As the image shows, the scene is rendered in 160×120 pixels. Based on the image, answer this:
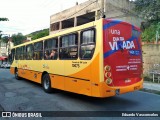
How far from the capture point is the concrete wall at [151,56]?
1655cm

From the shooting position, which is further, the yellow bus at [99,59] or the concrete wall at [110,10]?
the concrete wall at [110,10]

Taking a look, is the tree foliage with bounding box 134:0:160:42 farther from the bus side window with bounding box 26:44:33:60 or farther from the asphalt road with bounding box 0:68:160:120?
the asphalt road with bounding box 0:68:160:120

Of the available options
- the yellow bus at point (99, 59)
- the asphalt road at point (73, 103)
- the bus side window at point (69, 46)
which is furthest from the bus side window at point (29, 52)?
the bus side window at point (69, 46)

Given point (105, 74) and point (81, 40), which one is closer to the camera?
point (105, 74)

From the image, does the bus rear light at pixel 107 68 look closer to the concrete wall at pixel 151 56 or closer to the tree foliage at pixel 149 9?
the concrete wall at pixel 151 56

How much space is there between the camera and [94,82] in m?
7.84

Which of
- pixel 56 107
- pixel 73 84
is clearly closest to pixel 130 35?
pixel 73 84

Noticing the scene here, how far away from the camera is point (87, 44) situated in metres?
8.38

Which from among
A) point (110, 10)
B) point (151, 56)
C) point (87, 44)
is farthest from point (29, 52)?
point (110, 10)

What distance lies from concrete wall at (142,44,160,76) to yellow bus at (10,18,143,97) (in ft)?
A: 26.3

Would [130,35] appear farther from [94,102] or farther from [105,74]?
[94,102]

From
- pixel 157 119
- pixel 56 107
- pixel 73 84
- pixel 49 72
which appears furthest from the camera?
pixel 49 72

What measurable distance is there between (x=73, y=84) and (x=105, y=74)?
5.90ft

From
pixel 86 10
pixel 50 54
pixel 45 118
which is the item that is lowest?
pixel 45 118
